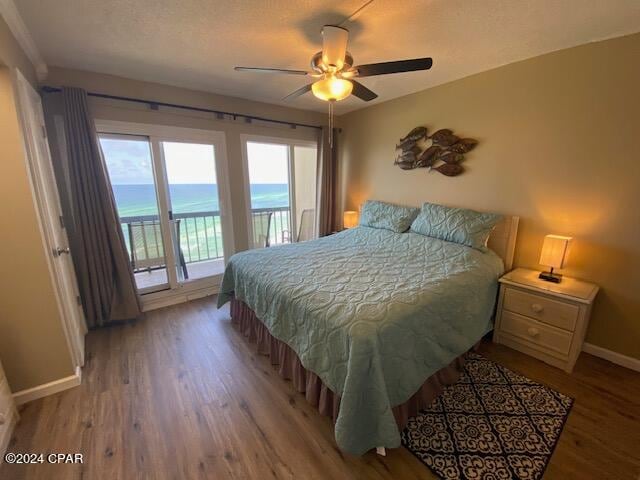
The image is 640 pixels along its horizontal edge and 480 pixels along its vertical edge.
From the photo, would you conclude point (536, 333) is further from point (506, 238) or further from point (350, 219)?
point (350, 219)

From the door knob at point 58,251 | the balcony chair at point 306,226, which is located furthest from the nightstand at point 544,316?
the door knob at point 58,251

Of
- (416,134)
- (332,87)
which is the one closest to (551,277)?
(416,134)

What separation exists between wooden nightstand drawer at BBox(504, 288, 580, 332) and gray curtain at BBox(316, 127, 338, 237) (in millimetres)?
2580

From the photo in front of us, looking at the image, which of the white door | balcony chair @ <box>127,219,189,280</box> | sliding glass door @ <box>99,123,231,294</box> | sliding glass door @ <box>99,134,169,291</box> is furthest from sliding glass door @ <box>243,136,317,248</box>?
the white door

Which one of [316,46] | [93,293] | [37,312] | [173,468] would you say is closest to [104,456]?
[173,468]

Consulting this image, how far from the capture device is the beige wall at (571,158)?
1961mm

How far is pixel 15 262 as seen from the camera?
1.66 meters

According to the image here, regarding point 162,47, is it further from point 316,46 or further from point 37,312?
point 37,312

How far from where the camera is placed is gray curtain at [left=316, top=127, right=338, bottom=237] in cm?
401

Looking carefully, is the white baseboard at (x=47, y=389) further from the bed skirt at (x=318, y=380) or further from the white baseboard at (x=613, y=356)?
the white baseboard at (x=613, y=356)

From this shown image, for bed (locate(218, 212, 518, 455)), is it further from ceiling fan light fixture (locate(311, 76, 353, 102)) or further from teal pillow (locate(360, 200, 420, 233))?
ceiling fan light fixture (locate(311, 76, 353, 102))

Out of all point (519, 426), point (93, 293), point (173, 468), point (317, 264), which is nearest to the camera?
point (173, 468)

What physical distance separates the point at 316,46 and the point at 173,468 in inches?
113

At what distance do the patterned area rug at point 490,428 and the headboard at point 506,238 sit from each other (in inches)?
43.8
